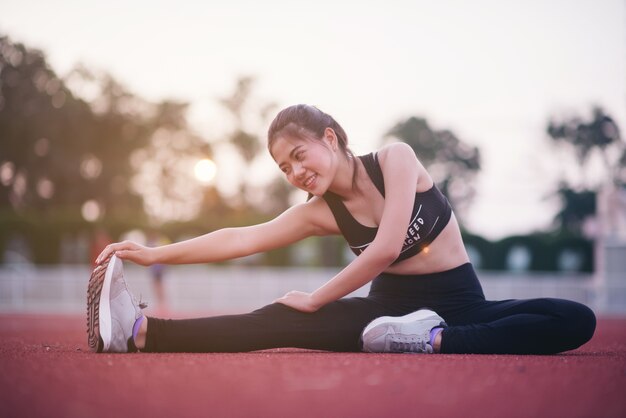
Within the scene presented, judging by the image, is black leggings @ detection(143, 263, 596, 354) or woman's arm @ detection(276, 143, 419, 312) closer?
woman's arm @ detection(276, 143, 419, 312)

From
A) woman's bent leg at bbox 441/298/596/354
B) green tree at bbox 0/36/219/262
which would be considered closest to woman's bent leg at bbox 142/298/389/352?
woman's bent leg at bbox 441/298/596/354

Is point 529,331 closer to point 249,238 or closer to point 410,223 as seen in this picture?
point 410,223

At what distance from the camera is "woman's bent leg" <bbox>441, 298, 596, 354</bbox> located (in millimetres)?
3678

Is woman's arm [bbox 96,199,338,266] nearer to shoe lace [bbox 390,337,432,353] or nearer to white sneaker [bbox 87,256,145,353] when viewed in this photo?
white sneaker [bbox 87,256,145,353]

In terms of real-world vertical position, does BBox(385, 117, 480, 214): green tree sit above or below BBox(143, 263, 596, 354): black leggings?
above

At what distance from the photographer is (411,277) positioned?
12.9ft

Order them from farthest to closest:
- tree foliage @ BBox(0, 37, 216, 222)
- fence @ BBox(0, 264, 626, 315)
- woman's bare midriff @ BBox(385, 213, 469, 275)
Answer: tree foliage @ BBox(0, 37, 216, 222), fence @ BBox(0, 264, 626, 315), woman's bare midriff @ BBox(385, 213, 469, 275)

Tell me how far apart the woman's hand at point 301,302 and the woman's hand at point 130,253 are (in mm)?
736

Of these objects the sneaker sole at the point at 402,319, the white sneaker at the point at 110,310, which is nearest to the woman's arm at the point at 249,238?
the white sneaker at the point at 110,310

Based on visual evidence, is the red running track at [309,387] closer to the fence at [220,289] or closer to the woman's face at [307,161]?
the woman's face at [307,161]

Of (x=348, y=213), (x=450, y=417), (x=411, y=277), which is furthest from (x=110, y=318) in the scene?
(x=450, y=417)

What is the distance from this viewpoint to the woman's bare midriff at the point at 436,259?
12.8 feet

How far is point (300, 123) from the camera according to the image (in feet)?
12.0

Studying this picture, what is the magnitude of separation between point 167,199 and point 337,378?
1783 inches
